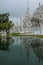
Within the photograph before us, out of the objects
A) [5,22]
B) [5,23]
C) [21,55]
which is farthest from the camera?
[5,22]

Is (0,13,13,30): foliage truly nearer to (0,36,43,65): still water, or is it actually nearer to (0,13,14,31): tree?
(0,13,14,31): tree

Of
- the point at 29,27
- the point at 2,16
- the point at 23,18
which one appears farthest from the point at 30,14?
the point at 2,16

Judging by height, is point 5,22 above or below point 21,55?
above

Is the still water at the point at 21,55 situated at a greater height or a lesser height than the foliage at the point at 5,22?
lesser

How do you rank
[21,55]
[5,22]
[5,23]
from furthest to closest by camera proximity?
[5,22], [5,23], [21,55]

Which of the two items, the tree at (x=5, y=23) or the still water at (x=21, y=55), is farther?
the tree at (x=5, y=23)

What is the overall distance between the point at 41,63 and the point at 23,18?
111m

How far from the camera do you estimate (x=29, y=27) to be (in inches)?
4596

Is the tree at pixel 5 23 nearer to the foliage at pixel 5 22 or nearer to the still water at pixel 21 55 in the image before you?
the foliage at pixel 5 22

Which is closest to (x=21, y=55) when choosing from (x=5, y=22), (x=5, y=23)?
(x=5, y=23)

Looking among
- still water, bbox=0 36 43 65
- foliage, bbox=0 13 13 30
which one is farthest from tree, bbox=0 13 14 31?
still water, bbox=0 36 43 65

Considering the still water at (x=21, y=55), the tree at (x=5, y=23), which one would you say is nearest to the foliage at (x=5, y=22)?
the tree at (x=5, y=23)

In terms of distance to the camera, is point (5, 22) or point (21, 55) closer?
point (21, 55)

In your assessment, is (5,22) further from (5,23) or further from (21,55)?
(21,55)
